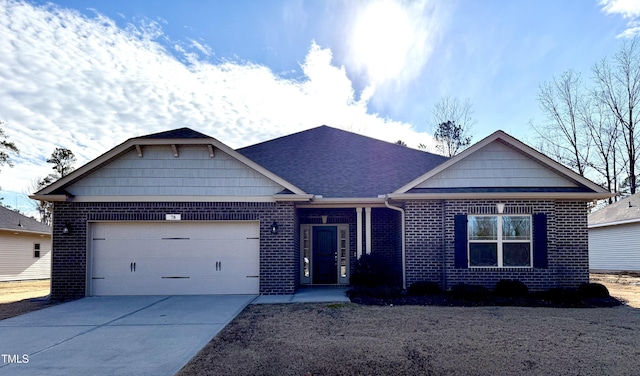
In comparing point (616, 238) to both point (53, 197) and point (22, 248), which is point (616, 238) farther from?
point (22, 248)

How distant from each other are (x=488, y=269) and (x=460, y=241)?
104 centimetres

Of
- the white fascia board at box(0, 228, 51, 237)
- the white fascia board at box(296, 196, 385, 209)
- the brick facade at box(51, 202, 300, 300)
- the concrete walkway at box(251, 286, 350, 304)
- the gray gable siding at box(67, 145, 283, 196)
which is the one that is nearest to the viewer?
the concrete walkway at box(251, 286, 350, 304)

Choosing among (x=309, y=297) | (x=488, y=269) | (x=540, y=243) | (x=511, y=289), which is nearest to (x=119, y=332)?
(x=309, y=297)

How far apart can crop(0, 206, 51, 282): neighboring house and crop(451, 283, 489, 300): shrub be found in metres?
19.2

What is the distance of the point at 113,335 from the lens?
742cm

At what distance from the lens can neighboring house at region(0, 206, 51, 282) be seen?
19.7m

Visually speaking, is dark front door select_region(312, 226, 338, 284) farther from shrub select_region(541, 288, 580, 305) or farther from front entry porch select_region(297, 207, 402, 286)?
shrub select_region(541, 288, 580, 305)

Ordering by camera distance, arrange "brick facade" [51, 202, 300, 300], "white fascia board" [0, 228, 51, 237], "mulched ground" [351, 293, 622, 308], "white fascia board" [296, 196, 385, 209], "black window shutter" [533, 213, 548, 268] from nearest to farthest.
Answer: "mulched ground" [351, 293, 622, 308] → "black window shutter" [533, 213, 548, 268] → "brick facade" [51, 202, 300, 300] → "white fascia board" [296, 196, 385, 209] → "white fascia board" [0, 228, 51, 237]

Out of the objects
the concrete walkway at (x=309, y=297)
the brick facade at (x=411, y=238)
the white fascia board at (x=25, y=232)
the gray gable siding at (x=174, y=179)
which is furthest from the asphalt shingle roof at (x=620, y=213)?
the white fascia board at (x=25, y=232)

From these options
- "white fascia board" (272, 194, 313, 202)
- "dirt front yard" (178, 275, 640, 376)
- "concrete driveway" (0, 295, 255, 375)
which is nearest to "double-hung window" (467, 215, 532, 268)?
"dirt front yard" (178, 275, 640, 376)

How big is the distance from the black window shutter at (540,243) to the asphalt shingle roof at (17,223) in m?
21.0

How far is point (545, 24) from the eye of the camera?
46.6ft

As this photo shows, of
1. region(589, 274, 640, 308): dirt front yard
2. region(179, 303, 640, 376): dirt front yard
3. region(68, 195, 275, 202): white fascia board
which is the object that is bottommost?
region(589, 274, 640, 308): dirt front yard

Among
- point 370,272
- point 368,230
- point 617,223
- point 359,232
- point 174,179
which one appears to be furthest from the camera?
point 617,223
